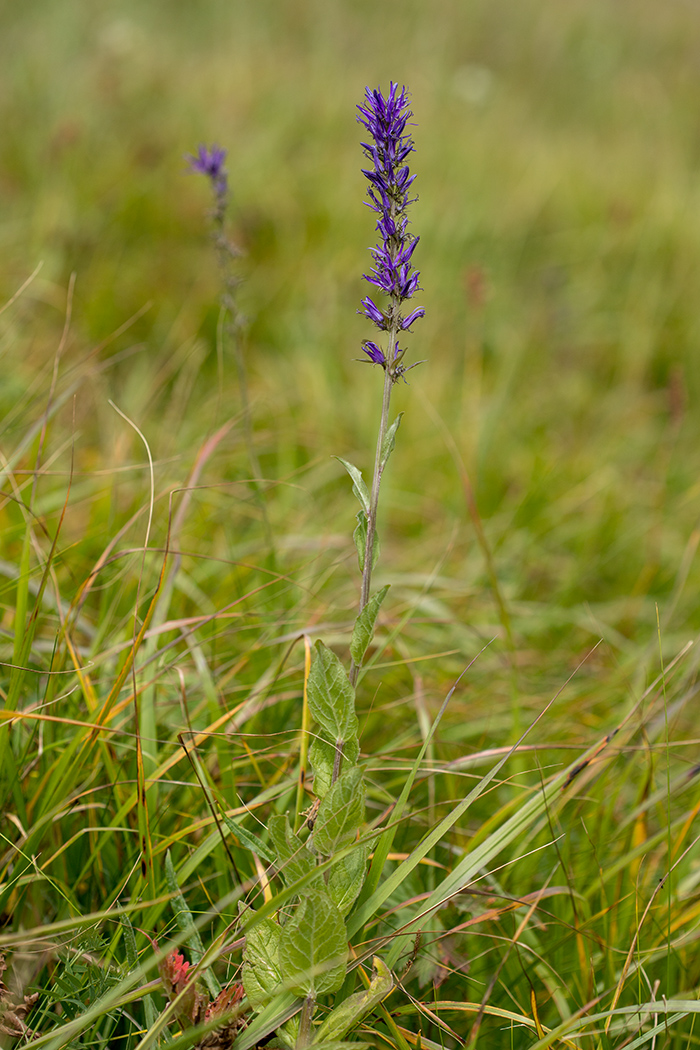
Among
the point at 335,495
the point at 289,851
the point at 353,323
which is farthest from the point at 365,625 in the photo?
the point at 353,323

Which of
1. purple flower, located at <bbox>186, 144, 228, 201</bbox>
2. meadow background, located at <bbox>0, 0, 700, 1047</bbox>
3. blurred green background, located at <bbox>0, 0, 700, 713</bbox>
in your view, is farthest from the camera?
blurred green background, located at <bbox>0, 0, 700, 713</bbox>

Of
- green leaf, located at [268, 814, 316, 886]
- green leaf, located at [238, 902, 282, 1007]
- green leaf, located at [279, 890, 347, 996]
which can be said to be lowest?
green leaf, located at [238, 902, 282, 1007]

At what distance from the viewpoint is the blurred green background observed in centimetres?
259

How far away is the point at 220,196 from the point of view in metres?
1.72

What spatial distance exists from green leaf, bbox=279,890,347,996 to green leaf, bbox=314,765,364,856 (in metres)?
0.07

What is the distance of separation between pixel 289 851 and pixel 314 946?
0.12 meters

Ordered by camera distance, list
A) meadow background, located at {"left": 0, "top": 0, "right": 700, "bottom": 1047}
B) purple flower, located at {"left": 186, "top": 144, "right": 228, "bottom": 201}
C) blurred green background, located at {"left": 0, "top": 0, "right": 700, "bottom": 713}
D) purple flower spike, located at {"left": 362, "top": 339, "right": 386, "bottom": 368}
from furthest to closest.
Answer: blurred green background, located at {"left": 0, "top": 0, "right": 700, "bottom": 713}
purple flower, located at {"left": 186, "top": 144, "right": 228, "bottom": 201}
meadow background, located at {"left": 0, "top": 0, "right": 700, "bottom": 1047}
purple flower spike, located at {"left": 362, "top": 339, "right": 386, "bottom": 368}

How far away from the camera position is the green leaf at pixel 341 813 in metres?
0.95

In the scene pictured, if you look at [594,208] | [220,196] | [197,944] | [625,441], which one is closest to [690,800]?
[197,944]

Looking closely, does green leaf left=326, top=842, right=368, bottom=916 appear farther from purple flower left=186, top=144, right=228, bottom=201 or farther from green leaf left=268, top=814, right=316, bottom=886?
purple flower left=186, top=144, right=228, bottom=201

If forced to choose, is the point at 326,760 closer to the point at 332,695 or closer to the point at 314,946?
the point at 332,695

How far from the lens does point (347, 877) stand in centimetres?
102

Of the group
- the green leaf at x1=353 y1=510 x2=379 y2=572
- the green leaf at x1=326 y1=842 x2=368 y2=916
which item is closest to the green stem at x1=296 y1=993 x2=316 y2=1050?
the green leaf at x1=326 y1=842 x2=368 y2=916

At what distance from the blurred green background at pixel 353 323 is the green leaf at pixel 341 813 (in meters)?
0.98
